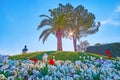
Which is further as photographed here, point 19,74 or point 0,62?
point 0,62

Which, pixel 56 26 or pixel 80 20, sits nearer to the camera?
pixel 56 26

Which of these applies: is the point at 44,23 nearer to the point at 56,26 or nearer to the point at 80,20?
the point at 56,26

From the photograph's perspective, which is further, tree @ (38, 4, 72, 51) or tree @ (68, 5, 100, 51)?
tree @ (68, 5, 100, 51)

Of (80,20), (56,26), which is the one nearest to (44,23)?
(56,26)

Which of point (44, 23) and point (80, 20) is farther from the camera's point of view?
point (80, 20)

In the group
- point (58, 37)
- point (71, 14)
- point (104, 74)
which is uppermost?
point (71, 14)

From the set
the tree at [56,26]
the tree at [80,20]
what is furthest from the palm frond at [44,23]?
the tree at [80,20]

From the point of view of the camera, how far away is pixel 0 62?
985 centimetres

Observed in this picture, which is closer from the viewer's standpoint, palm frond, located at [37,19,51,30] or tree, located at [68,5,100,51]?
palm frond, located at [37,19,51,30]

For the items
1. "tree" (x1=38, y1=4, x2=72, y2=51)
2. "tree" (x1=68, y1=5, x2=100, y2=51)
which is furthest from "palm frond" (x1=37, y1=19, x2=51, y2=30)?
"tree" (x1=68, y1=5, x2=100, y2=51)

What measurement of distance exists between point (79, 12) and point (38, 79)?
50674 mm

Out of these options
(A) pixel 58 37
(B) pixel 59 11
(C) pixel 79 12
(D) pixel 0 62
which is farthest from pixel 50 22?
(D) pixel 0 62

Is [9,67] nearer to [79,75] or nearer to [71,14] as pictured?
[79,75]

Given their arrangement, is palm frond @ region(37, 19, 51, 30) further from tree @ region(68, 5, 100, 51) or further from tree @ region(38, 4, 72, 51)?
tree @ region(68, 5, 100, 51)
